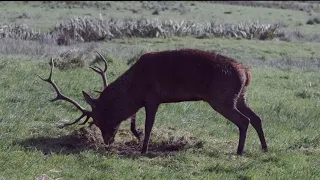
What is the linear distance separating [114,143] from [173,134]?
3.60 ft

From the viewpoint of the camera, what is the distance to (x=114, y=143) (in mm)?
10016

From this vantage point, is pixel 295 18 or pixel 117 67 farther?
pixel 295 18

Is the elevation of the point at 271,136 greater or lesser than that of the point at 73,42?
greater

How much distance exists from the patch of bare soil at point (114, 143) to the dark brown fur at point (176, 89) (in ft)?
0.90

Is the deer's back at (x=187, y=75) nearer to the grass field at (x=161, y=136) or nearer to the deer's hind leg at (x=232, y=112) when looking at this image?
the deer's hind leg at (x=232, y=112)

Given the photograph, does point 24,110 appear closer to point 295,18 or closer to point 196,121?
point 196,121

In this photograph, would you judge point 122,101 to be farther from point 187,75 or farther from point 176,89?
point 187,75

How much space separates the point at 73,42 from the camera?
26.1m

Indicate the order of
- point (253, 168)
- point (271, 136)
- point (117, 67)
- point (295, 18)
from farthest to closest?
1. point (295, 18)
2. point (117, 67)
3. point (271, 136)
4. point (253, 168)

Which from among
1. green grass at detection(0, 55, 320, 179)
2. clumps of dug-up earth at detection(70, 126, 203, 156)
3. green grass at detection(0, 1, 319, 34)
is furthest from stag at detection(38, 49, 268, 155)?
green grass at detection(0, 1, 319, 34)

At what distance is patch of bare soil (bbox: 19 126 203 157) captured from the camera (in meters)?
9.23

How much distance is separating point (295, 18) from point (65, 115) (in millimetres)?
36130

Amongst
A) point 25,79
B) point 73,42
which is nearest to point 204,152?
point 25,79

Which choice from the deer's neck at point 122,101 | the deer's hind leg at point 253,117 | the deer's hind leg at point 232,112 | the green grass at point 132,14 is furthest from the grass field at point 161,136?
the green grass at point 132,14
